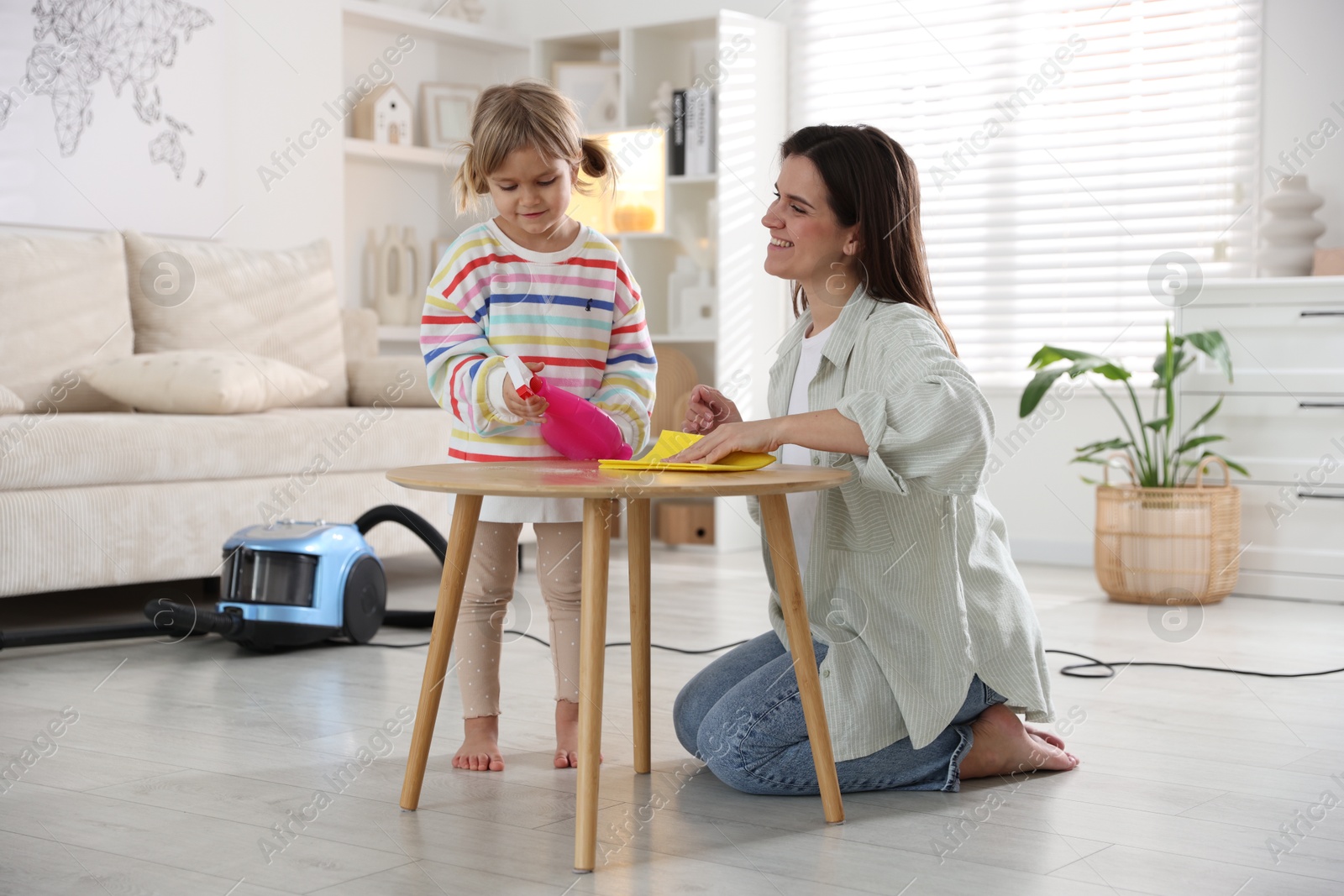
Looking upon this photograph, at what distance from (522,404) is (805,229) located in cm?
42

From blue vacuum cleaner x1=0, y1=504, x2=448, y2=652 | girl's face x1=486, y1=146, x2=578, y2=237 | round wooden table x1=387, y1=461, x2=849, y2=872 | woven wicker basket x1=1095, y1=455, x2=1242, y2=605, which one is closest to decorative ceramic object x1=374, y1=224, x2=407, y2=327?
blue vacuum cleaner x1=0, y1=504, x2=448, y2=652

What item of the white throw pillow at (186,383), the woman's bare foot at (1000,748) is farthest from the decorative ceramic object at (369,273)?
the woman's bare foot at (1000,748)

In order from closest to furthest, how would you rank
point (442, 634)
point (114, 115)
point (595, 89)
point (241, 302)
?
point (442, 634)
point (241, 302)
point (114, 115)
point (595, 89)

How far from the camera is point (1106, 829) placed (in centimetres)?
158

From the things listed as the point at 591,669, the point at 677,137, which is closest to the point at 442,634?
the point at 591,669

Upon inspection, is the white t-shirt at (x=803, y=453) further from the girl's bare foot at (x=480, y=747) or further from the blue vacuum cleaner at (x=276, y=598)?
the blue vacuum cleaner at (x=276, y=598)

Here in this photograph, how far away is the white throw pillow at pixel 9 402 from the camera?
2.90m

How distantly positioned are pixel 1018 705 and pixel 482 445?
0.80 metres

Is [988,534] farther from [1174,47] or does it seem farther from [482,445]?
[1174,47]

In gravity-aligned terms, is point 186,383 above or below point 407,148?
below

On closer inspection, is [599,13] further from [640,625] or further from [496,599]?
[640,625]

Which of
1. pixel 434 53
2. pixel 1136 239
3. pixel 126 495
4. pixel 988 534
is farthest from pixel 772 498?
pixel 434 53

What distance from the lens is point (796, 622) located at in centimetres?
153

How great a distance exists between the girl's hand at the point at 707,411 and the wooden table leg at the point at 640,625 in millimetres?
139
